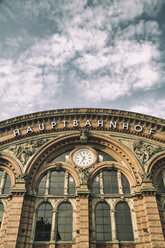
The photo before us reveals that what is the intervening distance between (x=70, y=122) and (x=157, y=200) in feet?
38.4

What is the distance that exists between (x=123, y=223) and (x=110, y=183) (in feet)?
12.4

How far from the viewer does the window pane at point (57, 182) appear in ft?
72.9

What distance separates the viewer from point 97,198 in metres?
21.6

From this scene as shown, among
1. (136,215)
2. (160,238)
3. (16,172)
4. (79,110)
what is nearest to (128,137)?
(79,110)

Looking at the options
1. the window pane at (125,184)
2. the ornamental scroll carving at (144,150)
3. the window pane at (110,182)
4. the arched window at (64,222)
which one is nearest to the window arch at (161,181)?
the ornamental scroll carving at (144,150)

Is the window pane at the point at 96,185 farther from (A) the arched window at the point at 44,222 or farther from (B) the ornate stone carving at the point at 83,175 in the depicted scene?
(A) the arched window at the point at 44,222

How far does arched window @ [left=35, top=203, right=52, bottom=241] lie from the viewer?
65.0 ft

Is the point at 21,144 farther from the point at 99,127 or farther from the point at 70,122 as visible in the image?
the point at 99,127

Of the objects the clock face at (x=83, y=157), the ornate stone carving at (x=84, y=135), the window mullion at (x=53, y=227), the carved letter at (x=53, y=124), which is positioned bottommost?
the window mullion at (x=53, y=227)

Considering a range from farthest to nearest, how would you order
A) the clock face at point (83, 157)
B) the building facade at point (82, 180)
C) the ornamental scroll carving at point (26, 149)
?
the clock face at point (83, 157)
the ornamental scroll carving at point (26, 149)
the building facade at point (82, 180)

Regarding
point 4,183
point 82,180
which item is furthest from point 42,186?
point 82,180

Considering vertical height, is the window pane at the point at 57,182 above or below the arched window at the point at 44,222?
above

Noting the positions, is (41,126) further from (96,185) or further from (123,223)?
(123,223)

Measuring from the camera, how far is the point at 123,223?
20391mm
